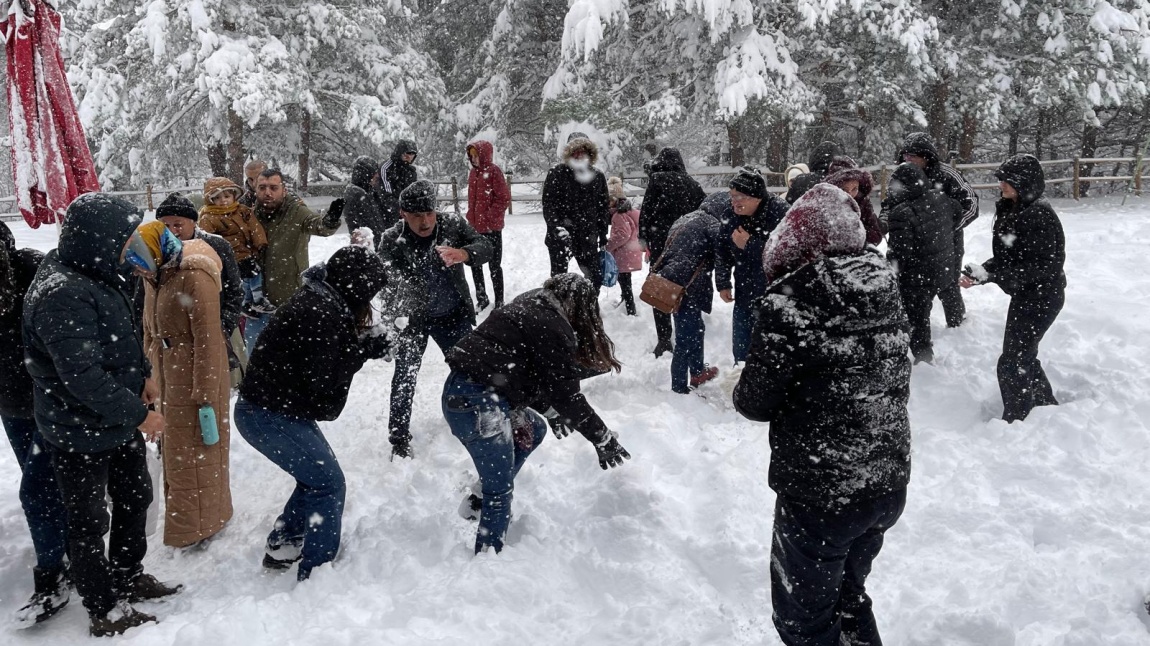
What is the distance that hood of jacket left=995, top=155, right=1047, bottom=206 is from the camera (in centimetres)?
477

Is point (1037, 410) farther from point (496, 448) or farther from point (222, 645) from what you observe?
point (222, 645)

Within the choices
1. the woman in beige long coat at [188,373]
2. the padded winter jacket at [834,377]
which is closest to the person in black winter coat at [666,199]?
the woman in beige long coat at [188,373]

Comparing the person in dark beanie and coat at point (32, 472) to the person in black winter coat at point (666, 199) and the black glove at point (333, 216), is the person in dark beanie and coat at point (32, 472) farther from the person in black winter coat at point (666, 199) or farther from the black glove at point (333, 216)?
the person in black winter coat at point (666, 199)

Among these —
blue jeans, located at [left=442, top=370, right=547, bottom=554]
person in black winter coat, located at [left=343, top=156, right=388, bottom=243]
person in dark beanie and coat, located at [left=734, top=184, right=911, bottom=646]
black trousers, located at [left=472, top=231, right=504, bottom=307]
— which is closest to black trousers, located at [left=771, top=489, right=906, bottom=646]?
person in dark beanie and coat, located at [left=734, top=184, right=911, bottom=646]

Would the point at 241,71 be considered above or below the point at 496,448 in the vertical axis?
above

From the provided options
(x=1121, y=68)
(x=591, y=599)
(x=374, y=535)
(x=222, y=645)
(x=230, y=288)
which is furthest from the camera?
(x=1121, y=68)

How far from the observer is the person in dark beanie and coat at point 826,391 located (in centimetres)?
248

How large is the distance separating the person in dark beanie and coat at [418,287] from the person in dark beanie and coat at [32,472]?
196cm

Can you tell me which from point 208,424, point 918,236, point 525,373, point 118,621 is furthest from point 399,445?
point 918,236

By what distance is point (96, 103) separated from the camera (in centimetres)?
1551

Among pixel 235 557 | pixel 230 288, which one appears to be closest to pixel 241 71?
pixel 230 288

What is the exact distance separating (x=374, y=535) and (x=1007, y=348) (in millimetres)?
4300

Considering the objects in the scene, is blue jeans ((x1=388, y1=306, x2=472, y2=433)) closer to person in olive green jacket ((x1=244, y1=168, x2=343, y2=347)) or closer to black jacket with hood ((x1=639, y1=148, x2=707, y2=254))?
person in olive green jacket ((x1=244, y1=168, x2=343, y2=347))

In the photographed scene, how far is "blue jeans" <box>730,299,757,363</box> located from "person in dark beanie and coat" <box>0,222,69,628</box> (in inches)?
178
